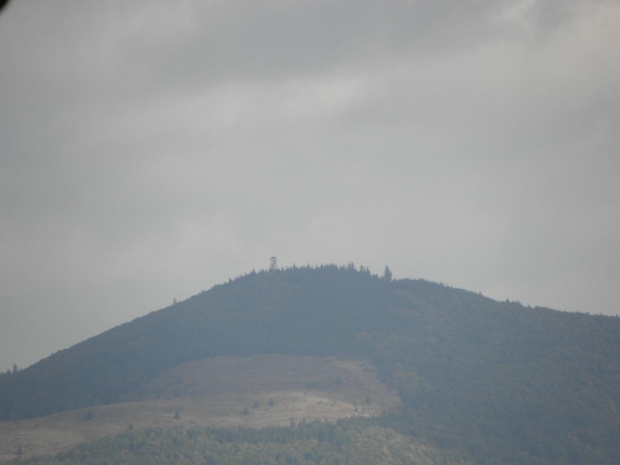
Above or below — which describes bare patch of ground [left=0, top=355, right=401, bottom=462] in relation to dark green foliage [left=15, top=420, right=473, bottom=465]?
above

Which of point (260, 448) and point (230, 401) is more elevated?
point (230, 401)

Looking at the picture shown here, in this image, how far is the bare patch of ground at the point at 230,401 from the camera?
13262 cm

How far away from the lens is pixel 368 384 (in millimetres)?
177750

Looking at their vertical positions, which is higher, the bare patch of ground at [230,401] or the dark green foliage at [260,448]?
the bare patch of ground at [230,401]

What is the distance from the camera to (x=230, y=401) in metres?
156

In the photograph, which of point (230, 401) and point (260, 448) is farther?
point (230, 401)

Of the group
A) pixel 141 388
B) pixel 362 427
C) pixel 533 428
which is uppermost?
pixel 141 388

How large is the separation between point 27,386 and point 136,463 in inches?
3846

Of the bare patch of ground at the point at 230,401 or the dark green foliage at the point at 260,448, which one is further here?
the bare patch of ground at the point at 230,401

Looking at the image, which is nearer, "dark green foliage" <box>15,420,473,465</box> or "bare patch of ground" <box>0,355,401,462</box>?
"dark green foliage" <box>15,420,473,465</box>

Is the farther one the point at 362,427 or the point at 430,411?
the point at 430,411

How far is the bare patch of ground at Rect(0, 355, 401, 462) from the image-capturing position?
5221 inches

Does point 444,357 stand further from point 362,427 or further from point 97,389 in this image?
point 97,389

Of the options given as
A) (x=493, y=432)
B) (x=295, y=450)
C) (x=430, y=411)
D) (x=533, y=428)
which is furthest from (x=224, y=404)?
(x=533, y=428)
